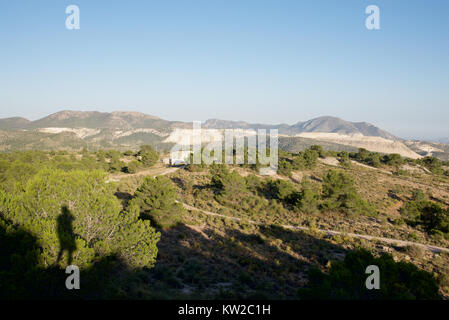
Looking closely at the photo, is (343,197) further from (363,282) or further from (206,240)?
(363,282)

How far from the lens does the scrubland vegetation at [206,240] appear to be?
31.4 ft

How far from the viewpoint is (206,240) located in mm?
21719

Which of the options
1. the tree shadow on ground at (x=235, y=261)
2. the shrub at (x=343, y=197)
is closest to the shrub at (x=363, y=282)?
the tree shadow on ground at (x=235, y=261)

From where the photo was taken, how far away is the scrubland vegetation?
9562mm

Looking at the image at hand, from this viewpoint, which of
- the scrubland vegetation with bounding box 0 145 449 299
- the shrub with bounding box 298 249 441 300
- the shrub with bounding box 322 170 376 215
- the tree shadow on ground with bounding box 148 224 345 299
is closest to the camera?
the scrubland vegetation with bounding box 0 145 449 299

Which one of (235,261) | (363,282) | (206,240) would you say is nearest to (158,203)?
(206,240)

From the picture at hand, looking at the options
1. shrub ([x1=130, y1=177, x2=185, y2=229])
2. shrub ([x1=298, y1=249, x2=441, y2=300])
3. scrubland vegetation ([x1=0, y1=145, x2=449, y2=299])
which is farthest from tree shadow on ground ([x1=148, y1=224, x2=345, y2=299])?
shrub ([x1=298, y1=249, x2=441, y2=300])

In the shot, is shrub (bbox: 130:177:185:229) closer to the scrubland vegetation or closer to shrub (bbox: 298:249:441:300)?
the scrubland vegetation

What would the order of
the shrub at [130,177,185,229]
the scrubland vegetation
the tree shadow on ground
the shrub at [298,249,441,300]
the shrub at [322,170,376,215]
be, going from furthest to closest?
the shrub at [322,170,376,215], the shrub at [130,177,185,229], the tree shadow on ground, the shrub at [298,249,441,300], the scrubland vegetation

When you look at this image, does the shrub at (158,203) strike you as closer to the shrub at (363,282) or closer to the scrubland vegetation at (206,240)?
the scrubland vegetation at (206,240)

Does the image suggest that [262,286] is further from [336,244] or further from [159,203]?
[159,203]

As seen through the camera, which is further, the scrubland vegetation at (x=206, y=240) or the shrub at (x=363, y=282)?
the shrub at (x=363, y=282)
